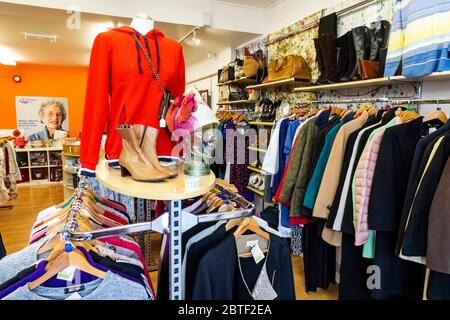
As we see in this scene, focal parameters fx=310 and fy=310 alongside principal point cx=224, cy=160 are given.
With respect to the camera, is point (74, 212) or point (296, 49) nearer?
point (74, 212)

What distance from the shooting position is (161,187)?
1.00 meters

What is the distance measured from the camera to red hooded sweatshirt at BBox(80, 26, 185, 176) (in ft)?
4.35

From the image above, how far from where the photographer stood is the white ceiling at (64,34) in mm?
3398

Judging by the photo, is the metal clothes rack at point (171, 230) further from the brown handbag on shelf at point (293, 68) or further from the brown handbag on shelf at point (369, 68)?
the brown handbag on shelf at point (293, 68)

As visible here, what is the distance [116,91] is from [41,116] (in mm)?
7553

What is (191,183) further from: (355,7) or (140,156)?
(355,7)

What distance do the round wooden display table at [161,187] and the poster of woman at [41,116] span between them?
764 centimetres

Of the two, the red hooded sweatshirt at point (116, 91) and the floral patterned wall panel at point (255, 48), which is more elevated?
the floral patterned wall panel at point (255, 48)

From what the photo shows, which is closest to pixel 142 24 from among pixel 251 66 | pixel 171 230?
pixel 171 230

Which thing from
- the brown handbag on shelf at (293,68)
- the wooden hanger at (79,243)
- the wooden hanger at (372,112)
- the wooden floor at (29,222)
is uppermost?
the brown handbag on shelf at (293,68)

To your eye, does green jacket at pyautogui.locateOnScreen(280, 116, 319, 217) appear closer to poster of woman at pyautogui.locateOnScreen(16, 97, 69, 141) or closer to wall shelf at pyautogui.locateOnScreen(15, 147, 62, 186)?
wall shelf at pyautogui.locateOnScreen(15, 147, 62, 186)

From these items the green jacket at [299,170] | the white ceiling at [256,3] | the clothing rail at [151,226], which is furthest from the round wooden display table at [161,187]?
the white ceiling at [256,3]

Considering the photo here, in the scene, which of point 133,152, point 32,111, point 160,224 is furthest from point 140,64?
point 32,111
